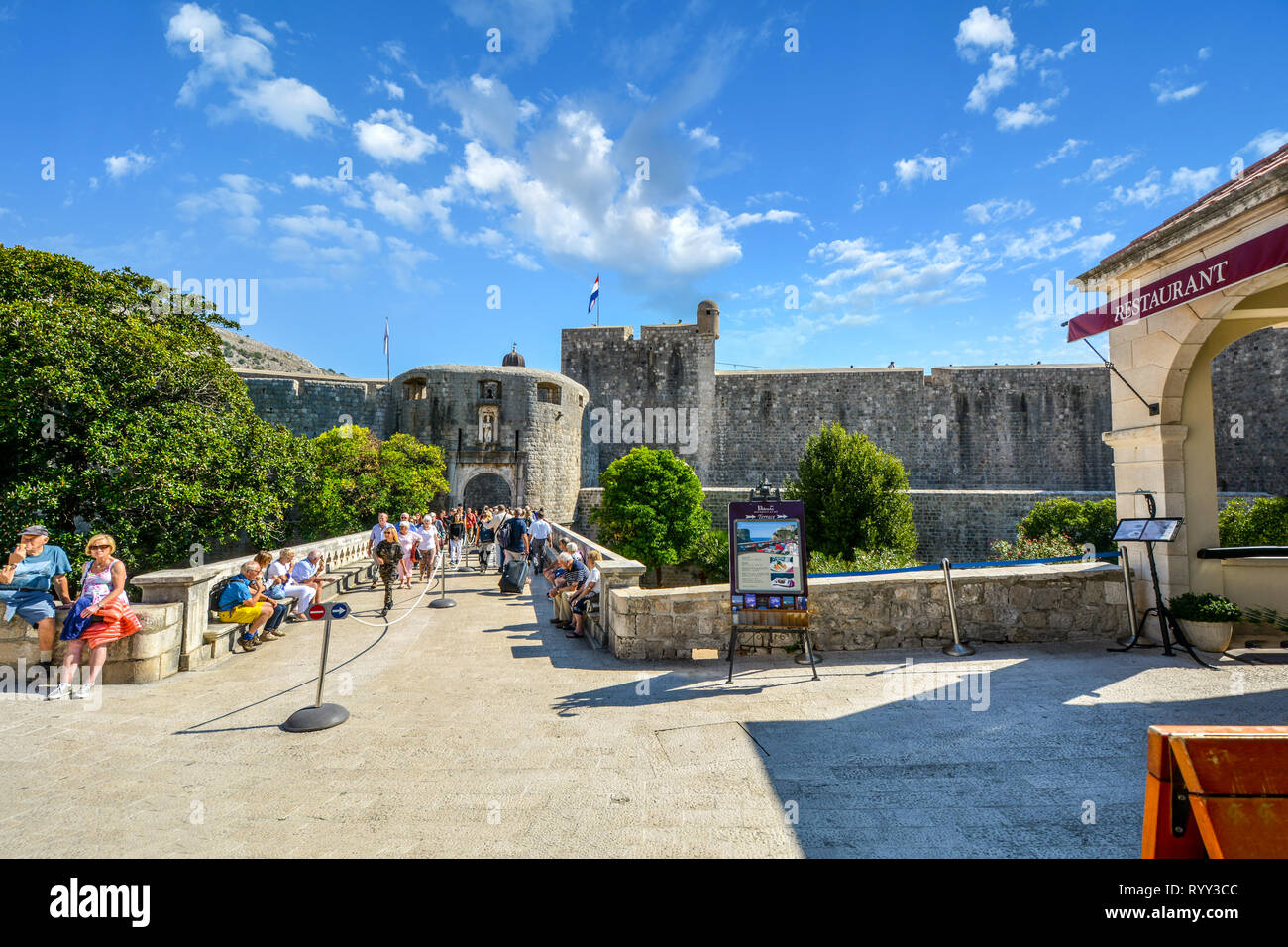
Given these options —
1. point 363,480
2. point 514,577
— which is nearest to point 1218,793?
point 514,577

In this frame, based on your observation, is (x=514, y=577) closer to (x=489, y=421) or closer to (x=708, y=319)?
(x=489, y=421)

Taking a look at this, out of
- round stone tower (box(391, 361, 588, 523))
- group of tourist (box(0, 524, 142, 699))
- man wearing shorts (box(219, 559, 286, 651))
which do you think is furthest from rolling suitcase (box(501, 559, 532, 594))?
round stone tower (box(391, 361, 588, 523))

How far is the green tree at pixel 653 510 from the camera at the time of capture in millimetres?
24250

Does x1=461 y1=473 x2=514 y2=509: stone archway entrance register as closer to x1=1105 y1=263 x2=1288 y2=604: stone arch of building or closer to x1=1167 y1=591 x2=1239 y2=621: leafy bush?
x1=1105 y1=263 x2=1288 y2=604: stone arch of building

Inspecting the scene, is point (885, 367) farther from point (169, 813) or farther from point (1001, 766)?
point (169, 813)

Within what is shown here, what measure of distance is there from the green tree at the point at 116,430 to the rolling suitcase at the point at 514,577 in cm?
611

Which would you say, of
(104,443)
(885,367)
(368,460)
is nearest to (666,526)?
(368,460)

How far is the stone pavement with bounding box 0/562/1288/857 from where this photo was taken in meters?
2.82

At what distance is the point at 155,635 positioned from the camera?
563cm

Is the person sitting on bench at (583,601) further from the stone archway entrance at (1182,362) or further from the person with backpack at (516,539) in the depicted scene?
the stone archway entrance at (1182,362)

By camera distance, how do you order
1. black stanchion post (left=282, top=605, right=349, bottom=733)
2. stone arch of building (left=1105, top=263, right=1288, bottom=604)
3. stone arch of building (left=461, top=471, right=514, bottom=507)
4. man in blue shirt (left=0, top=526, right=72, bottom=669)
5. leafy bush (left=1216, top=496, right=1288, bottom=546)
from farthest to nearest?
1. stone arch of building (left=461, top=471, right=514, bottom=507)
2. leafy bush (left=1216, top=496, right=1288, bottom=546)
3. stone arch of building (left=1105, top=263, right=1288, bottom=604)
4. man in blue shirt (left=0, top=526, right=72, bottom=669)
5. black stanchion post (left=282, top=605, right=349, bottom=733)

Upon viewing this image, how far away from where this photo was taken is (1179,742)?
5.82 feet

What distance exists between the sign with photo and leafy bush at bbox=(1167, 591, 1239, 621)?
4.17 meters
